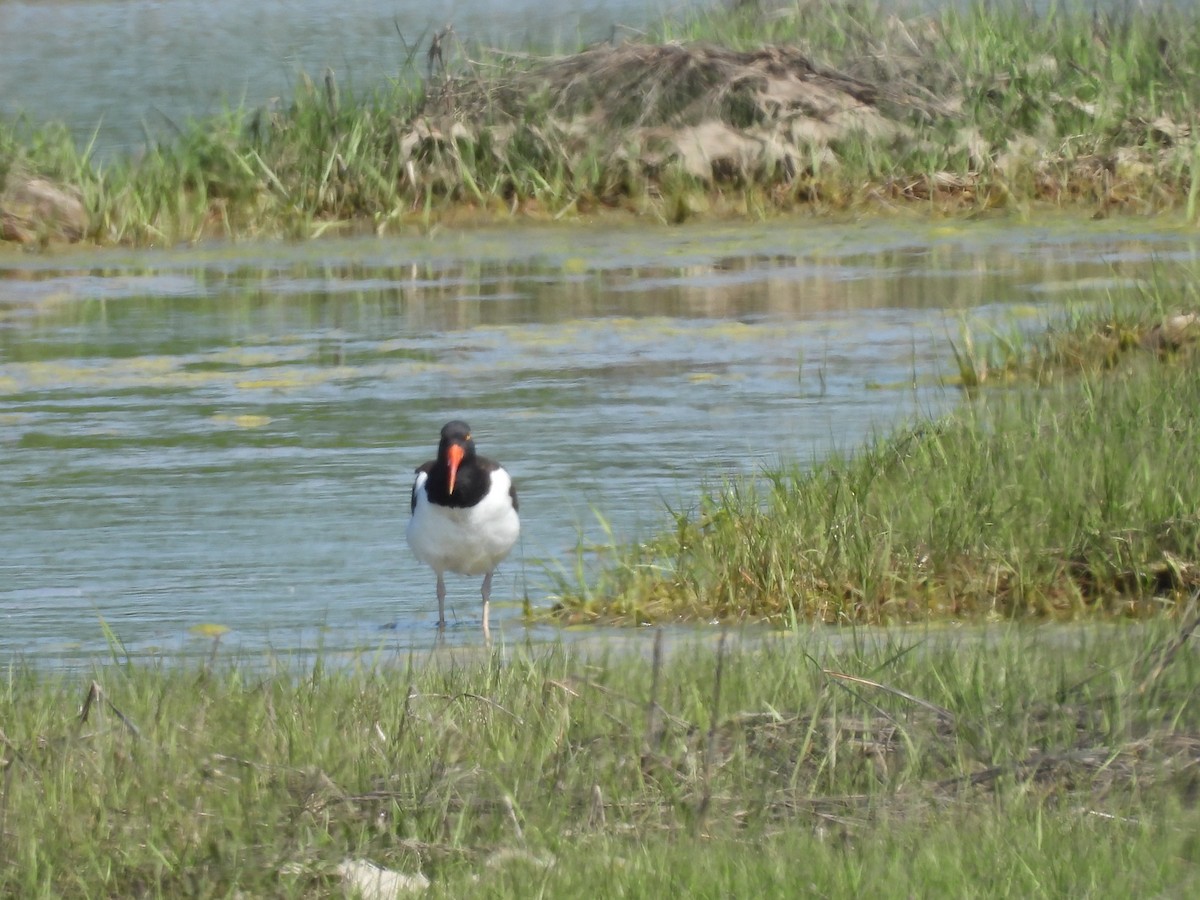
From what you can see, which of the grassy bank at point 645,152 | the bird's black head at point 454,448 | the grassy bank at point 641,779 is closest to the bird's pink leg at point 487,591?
the bird's black head at point 454,448

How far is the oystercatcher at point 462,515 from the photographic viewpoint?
26.9 ft

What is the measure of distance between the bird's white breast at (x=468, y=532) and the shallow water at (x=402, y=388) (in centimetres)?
24

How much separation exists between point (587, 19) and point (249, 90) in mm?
7929

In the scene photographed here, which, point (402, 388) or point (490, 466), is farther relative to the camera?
point (402, 388)

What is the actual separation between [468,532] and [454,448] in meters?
0.40

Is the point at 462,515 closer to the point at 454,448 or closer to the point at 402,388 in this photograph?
the point at 454,448

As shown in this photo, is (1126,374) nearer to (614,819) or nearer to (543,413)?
(543,413)

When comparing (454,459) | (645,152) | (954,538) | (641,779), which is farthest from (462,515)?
(645,152)

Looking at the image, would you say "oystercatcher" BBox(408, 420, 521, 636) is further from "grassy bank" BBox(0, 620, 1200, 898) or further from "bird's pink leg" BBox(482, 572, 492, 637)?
"grassy bank" BBox(0, 620, 1200, 898)

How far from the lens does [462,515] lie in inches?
321

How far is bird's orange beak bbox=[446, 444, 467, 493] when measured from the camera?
835 cm

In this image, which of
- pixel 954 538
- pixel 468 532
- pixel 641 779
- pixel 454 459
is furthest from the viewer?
pixel 454 459

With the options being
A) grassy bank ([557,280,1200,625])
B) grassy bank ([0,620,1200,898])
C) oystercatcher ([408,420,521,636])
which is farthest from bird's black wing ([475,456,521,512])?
grassy bank ([0,620,1200,898])

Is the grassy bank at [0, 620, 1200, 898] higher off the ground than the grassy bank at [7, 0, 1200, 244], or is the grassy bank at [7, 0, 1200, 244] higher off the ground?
the grassy bank at [7, 0, 1200, 244]
